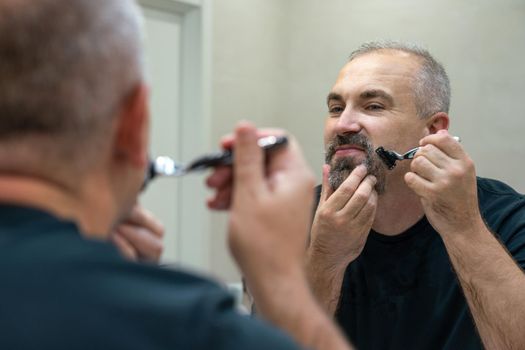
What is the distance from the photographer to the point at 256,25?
272 cm

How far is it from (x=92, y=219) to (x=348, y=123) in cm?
111

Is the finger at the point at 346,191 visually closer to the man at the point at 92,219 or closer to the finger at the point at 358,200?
the finger at the point at 358,200

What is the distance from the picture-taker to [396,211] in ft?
5.14

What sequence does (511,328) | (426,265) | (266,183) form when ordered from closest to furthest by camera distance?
(266,183) < (511,328) < (426,265)

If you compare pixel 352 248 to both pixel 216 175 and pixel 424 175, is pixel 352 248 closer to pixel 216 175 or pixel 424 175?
pixel 424 175

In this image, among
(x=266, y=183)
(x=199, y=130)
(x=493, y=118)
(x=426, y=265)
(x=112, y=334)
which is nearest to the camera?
(x=112, y=334)

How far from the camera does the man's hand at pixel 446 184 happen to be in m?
1.29

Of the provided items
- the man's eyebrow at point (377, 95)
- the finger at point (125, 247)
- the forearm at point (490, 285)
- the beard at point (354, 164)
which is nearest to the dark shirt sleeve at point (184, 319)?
the finger at point (125, 247)

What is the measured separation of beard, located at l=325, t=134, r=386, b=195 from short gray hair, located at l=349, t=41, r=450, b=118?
0.54 feet

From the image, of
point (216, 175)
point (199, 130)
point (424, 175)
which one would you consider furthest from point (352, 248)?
point (199, 130)

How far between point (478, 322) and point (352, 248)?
0.98ft

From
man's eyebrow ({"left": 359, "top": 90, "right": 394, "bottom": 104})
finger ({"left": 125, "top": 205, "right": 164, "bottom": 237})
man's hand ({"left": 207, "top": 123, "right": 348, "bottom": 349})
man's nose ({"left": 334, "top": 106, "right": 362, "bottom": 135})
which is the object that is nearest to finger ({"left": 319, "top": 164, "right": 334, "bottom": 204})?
man's nose ({"left": 334, "top": 106, "right": 362, "bottom": 135})

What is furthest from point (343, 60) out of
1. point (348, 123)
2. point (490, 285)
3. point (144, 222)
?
point (144, 222)

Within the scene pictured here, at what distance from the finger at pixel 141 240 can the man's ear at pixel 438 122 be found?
104 cm
